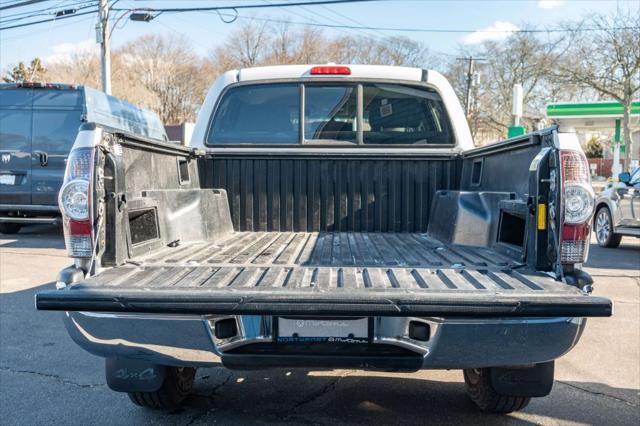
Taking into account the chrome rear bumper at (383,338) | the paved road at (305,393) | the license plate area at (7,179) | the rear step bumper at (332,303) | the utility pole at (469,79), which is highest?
the utility pole at (469,79)

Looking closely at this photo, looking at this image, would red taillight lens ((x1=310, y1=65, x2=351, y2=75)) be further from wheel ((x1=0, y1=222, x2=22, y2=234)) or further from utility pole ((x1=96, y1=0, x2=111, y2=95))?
utility pole ((x1=96, y1=0, x2=111, y2=95))

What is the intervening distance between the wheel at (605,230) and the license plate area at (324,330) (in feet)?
31.6

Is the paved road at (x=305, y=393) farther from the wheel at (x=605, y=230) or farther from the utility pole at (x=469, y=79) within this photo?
the utility pole at (x=469, y=79)

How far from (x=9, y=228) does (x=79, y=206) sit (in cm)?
1052

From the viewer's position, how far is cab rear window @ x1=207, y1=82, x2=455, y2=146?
4.44 meters

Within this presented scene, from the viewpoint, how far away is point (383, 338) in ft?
7.72

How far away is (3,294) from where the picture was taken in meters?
6.48

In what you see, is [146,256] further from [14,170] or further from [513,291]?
[14,170]

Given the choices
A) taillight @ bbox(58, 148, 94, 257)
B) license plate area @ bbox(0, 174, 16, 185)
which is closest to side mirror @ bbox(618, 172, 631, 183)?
taillight @ bbox(58, 148, 94, 257)

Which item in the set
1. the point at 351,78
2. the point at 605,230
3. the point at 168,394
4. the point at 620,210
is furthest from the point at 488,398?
the point at 605,230

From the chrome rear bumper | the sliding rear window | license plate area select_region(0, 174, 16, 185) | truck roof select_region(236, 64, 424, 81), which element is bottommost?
the chrome rear bumper

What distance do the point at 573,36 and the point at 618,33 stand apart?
2.78 metres

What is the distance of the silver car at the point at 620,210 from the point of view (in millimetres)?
9703

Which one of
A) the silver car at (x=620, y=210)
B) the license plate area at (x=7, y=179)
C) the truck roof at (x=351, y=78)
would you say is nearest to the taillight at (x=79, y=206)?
the truck roof at (x=351, y=78)
